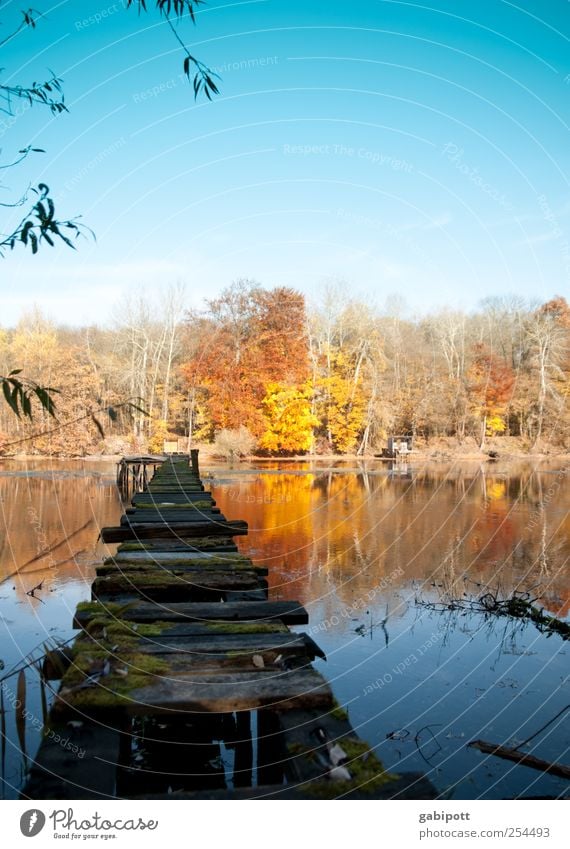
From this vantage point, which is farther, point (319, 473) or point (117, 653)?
point (319, 473)

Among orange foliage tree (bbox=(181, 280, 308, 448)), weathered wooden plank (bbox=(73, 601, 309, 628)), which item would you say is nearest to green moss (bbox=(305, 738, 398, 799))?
weathered wooden plank (bbox=(73, 601, 309, 628))

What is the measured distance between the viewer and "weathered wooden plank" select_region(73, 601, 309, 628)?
4.66m

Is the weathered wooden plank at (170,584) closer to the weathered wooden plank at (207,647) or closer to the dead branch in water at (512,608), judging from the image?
the weathered wooden plank at (207,647)

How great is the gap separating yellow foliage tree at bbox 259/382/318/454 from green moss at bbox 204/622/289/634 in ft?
65.2

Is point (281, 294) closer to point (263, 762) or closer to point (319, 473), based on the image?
point (319, 473)

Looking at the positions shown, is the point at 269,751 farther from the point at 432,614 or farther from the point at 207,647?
the point at 432,614

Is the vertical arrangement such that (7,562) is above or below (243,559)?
below

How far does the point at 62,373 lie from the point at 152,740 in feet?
66.8

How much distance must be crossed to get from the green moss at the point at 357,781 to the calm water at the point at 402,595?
0.94 meters

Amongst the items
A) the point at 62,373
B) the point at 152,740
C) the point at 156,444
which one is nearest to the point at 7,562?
the point at 152,740

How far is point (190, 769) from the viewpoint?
4531 mm

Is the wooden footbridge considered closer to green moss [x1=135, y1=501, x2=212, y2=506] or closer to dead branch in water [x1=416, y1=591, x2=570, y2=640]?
green moss [x1=135, y1=501, x2=212, y2=506]
